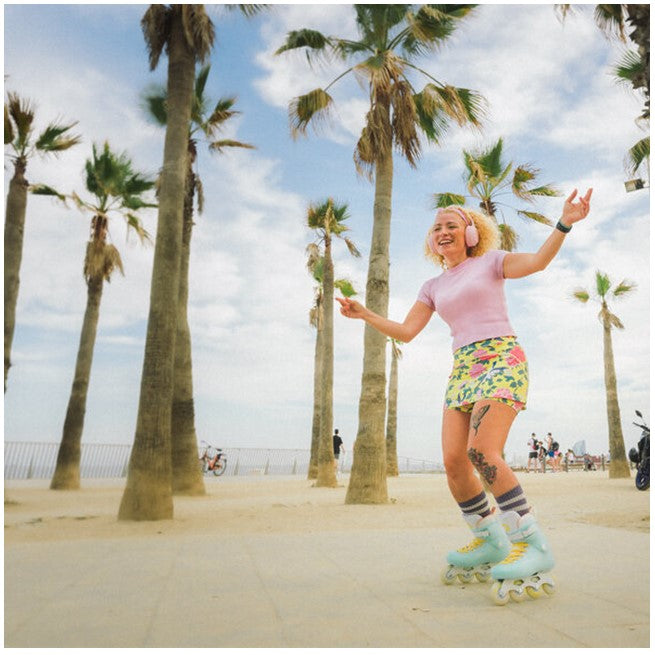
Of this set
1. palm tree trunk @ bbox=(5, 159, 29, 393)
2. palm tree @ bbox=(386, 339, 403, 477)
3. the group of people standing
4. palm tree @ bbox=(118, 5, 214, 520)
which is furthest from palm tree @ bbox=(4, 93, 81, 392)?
the group of people standing

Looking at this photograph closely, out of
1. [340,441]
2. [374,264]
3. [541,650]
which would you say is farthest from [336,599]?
[340,441]

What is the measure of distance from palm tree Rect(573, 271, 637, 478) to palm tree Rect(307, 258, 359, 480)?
349 inches

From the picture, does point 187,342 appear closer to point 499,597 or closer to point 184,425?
point 184,425

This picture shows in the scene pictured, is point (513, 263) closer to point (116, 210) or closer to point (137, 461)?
point (137, 461)

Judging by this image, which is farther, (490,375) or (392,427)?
(392,427)

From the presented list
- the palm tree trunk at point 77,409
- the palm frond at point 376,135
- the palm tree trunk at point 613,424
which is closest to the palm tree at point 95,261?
the palm tree trunk at point 77,409

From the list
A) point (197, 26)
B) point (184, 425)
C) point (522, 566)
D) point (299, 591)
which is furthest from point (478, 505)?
point (184, 425)

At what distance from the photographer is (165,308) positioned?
26.8 feet

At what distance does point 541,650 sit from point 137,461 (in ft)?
21.9

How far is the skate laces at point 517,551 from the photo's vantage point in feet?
9.27

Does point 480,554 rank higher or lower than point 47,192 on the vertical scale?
lower

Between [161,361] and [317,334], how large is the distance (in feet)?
43.9

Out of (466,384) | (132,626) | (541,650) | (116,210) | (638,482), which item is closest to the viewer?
(541,650)

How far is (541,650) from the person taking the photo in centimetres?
207
